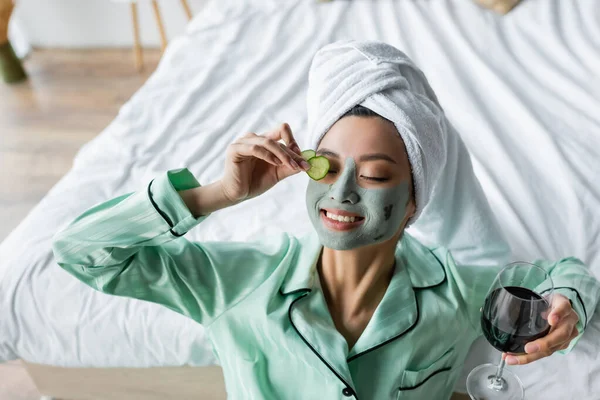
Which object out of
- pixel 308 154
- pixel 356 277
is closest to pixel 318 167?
pixel 308 154

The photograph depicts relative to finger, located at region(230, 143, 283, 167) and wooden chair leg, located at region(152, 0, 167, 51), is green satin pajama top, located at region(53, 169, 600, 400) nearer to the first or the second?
finger, located at region(230, 143, 283, 167)

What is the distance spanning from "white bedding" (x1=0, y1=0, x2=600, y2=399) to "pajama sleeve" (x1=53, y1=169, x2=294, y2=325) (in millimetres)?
256

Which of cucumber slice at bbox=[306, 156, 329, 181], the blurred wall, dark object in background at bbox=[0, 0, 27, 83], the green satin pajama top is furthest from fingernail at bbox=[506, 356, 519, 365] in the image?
dark object in background at bbox=[0, 0, 27, 83]

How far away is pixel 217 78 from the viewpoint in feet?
6.47

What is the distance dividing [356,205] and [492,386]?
489mm

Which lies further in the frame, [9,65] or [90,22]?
[90,22]

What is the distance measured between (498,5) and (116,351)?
1.73 meters

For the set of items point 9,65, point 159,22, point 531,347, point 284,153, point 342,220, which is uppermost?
point 284,153

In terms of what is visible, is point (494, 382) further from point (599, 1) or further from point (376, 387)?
point (599, 1)

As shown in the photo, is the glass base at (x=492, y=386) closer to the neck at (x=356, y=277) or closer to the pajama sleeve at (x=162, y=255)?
the neck at (x=356, y=277)

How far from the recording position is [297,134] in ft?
5.68

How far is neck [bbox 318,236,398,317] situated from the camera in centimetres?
105

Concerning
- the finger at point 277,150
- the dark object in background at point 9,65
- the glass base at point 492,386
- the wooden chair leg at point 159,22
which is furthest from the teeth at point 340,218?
the dark object in background at point 9,65

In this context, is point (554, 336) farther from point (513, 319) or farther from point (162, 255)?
point (162, 255)
